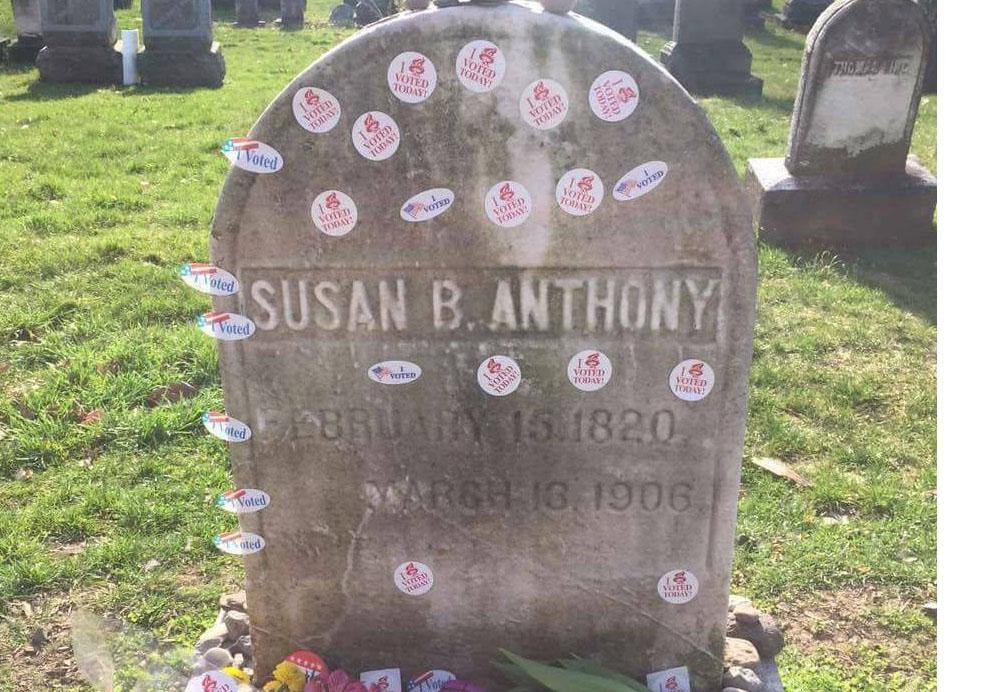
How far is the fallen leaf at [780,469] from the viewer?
3.49 m

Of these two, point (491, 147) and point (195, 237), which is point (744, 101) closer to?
point (195, 237)

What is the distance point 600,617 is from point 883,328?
303 centimetres

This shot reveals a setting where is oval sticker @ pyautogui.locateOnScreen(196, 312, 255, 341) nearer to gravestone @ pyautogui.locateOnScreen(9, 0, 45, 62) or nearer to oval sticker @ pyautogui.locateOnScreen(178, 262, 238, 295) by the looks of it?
oval sticker @ pyautogui.locateOnScreen(178, 262, 238, 295)

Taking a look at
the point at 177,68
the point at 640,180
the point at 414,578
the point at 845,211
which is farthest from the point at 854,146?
the point at 177,68

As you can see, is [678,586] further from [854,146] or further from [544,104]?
[854,146]

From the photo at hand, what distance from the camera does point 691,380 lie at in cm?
206

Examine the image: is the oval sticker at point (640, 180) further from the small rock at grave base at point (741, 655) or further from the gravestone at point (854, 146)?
the gravestone at point (854, 146)

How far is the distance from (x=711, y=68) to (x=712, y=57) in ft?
0.39

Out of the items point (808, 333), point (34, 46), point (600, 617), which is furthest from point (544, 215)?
point (34, 46)

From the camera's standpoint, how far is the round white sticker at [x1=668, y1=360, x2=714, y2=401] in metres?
2.04

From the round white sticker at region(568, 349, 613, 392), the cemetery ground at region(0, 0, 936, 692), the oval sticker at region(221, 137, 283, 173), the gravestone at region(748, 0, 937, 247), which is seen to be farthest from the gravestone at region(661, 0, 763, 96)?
the oval sticker at region(221, 137, 283, 173)

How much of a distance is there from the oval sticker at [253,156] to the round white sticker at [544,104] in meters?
0.50

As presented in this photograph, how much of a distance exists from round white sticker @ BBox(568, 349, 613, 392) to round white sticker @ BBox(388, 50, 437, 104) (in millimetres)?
647

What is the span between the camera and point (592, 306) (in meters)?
2.00
